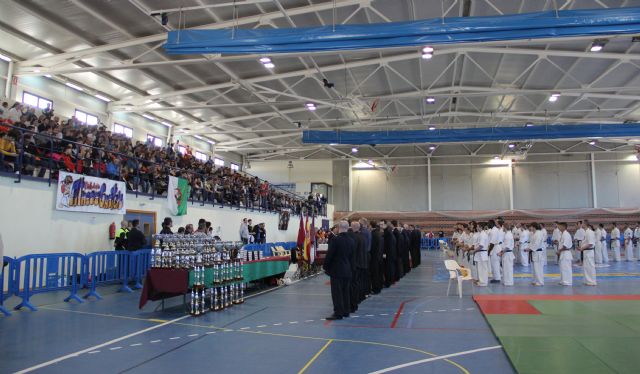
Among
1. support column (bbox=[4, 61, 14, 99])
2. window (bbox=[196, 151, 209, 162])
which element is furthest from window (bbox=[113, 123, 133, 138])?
window (bbox=[196, 151, 209, 162])

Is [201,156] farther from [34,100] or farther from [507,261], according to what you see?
[507,261]

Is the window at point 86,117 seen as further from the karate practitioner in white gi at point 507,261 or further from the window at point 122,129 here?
the karate practitioner in white gi at point 507,261

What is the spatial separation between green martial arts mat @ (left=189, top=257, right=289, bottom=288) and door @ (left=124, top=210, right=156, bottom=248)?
3.61 m

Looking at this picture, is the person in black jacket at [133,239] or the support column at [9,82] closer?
the person in black jacket at [133,239]

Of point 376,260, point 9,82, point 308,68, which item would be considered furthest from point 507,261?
point 9,82

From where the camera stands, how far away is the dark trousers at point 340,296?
28.8ft

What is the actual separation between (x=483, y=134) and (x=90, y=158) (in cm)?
1887

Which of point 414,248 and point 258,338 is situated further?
point 414,248

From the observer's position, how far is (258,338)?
6984mm

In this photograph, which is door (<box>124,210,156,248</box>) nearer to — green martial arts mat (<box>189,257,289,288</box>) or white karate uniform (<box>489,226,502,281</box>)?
green martial arts mat (<box>189,257,289,288</box>)

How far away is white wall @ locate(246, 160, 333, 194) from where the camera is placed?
4181cm

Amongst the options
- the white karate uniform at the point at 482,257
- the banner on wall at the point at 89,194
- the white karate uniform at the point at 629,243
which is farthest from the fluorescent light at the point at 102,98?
the white karate uniform at the point at 629,243

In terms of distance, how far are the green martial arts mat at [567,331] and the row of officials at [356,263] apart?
8.65 feet

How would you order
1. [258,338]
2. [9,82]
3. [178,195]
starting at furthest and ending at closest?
[9,82] → [178,195] → [258,338]
